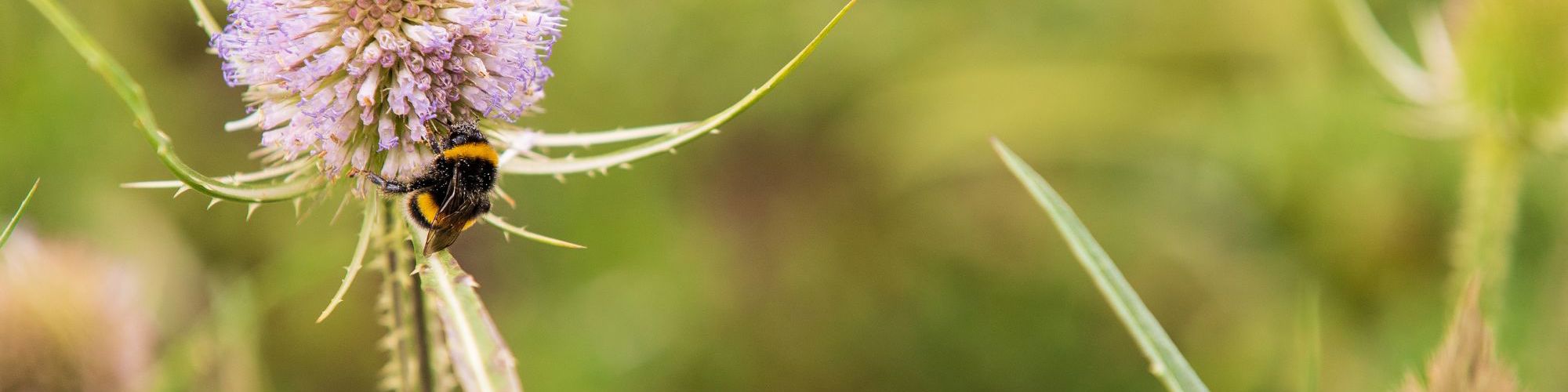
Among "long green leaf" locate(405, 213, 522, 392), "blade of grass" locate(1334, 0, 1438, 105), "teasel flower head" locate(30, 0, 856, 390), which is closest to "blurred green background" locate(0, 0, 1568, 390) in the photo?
"blade of grass" locate(1334, 0, 1438, 105)

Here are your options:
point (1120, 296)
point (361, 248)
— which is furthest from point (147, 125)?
point (1120, 296)

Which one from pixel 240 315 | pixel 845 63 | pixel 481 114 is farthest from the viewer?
pixel 845 63

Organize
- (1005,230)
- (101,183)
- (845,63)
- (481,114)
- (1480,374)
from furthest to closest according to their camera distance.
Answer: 1. (845,63)
2. (1005,230)
3. (101,183)
4. (481,114)
5. (1480,374)

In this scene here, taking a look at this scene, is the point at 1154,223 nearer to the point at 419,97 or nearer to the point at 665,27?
the point at 665,27

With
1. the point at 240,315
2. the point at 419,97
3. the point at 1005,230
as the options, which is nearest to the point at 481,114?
the point at 419,97

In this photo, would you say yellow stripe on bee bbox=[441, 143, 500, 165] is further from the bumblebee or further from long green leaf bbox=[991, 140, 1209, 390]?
long green leaf bbox=[991, 140, 1209, 390]

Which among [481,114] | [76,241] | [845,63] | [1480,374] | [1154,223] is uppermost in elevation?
[845,63]

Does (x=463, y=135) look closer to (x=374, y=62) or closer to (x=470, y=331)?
(x=374, y=62)
